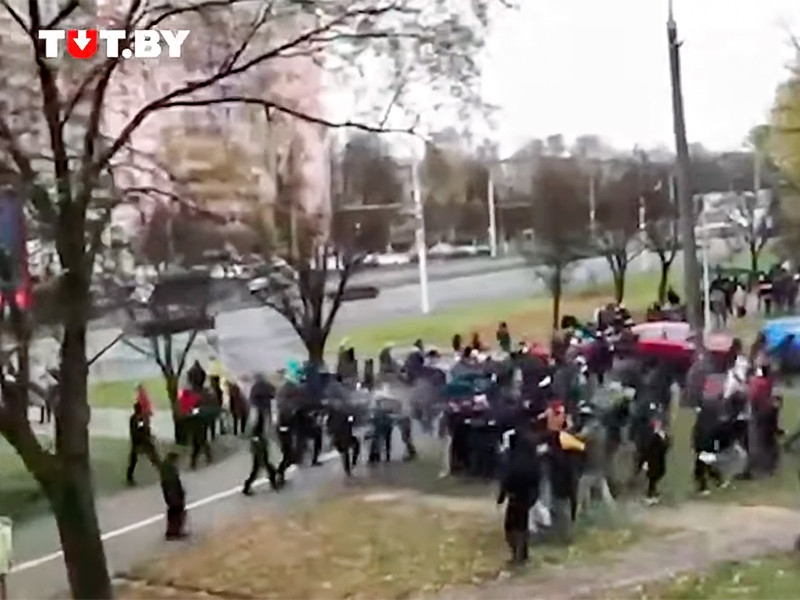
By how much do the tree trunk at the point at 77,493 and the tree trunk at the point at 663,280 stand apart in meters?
1.23

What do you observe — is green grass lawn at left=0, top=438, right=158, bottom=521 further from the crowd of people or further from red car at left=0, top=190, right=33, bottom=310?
red car at left=0, top=190, right=33, bottom=310

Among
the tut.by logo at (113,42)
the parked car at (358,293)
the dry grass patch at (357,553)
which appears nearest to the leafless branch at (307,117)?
the tut.by logo at (113,42)

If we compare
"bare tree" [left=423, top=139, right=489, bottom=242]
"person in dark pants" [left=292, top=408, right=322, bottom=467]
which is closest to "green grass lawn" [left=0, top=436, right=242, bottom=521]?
"person in dark pants" [left=292, top=408, right=322, bottom=467]

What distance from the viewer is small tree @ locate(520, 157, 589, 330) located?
121 inches

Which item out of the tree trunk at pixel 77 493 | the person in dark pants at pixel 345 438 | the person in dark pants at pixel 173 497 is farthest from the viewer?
the person in dark pants at pixel 345 438

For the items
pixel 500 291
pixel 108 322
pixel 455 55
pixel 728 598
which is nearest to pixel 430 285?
pixel 500 291

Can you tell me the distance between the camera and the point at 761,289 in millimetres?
3109

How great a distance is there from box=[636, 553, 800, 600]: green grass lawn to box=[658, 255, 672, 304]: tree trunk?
603 millimetres

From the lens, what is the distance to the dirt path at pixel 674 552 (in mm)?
2752

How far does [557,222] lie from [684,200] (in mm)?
283

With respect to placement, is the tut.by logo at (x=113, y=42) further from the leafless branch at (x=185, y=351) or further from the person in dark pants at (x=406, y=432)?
the person in dark pants at (x=406, y=432)

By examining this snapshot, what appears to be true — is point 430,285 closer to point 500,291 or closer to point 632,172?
point 500,291

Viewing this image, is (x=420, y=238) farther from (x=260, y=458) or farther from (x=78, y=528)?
(x=78, y=528)

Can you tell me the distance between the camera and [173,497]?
116 inches
